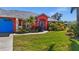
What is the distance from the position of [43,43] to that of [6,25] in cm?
51

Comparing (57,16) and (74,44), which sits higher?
(57,16)

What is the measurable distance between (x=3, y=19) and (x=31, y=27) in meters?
0.36

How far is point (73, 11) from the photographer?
504cm

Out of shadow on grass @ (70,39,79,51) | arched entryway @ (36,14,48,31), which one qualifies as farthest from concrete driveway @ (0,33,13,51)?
shadow on grass @ (70,39,79,51)

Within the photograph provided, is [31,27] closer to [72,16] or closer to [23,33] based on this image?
[23,33]

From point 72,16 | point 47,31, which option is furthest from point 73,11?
point 47,31

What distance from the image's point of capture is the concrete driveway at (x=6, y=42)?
198 inches

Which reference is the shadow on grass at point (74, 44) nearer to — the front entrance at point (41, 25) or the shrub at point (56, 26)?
the shrub at point (56, 26)

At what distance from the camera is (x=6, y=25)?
502 cm

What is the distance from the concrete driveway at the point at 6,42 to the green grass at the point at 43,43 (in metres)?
0.06

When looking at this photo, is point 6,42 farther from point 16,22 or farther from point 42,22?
point 42,22

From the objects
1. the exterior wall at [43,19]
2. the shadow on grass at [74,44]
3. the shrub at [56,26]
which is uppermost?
the exterior wall at [43,19]

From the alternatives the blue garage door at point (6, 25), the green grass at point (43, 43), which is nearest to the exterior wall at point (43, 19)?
the green grass at point (43, 43)

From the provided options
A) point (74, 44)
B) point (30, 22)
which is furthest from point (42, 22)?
point (74, 44)
